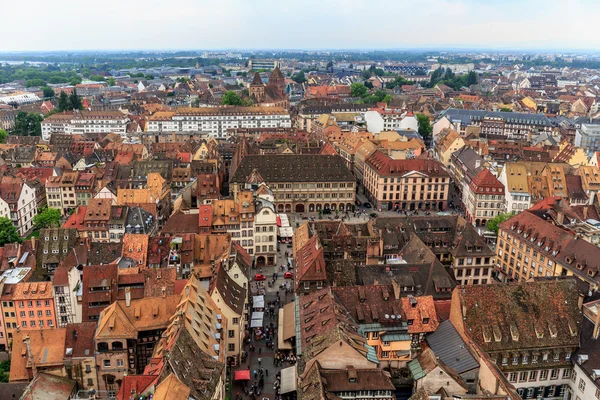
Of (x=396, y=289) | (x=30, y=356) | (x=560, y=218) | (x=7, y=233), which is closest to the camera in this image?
(x=30, y=356)

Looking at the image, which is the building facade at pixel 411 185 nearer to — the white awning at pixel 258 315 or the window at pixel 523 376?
the white awning at pixel 258 315

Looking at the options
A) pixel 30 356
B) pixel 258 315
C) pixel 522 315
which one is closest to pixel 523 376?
pixel 522 315

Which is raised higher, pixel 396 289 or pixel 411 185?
pixel 396 289

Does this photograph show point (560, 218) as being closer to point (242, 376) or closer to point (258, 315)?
point (258, 315)

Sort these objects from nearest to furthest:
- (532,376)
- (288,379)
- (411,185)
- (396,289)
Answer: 1. (532,376)
2. (288,379)
3. (396,289)
4. (411,185)

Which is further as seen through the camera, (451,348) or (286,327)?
(286,327)

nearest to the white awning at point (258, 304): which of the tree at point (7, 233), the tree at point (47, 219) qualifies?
the tree at point (47, 219)

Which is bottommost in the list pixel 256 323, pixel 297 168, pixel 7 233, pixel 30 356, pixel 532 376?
pixel 256 323
